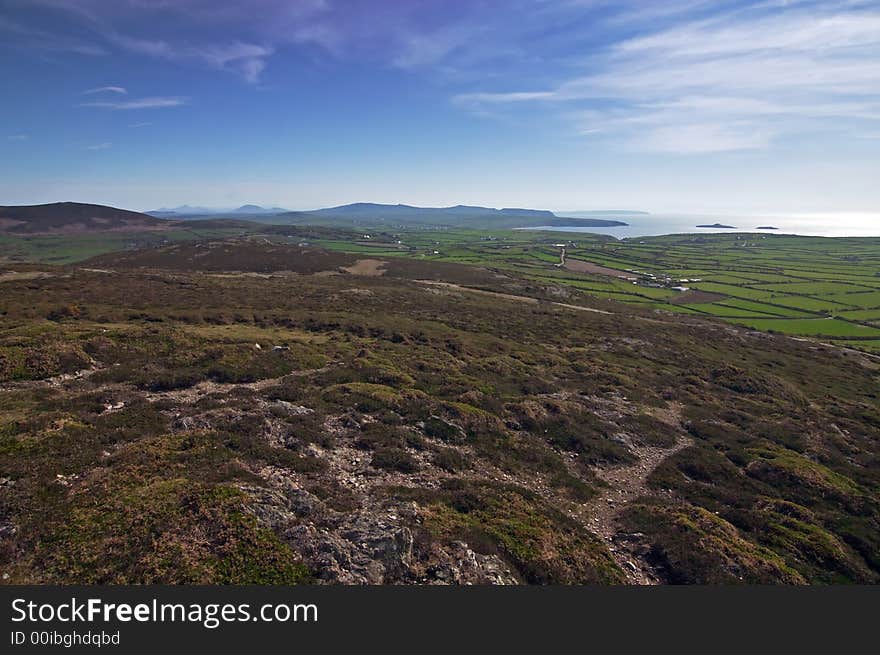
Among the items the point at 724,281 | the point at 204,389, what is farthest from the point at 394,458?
the point at 724,281

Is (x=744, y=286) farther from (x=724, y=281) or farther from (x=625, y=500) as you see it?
(x=625, y=500)

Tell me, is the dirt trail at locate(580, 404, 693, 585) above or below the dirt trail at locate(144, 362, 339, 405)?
below

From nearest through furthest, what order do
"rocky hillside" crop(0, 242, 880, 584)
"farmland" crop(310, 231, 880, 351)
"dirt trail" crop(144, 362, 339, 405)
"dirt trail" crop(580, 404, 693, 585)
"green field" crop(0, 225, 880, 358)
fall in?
"rocky hillside" crop(0, 242, 880, 584) < "dirt trail" crop(580, 404, 693, 585) < "dirt trail" crop(144, 362, 339, 405) < "farmland" crop(310, 231, 880, 351) < "green field" crop(0, 225, 880, 358)

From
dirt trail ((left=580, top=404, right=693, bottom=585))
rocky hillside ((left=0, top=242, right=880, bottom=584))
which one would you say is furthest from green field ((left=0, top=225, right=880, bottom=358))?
dirt trail ((left=580, top=404, right=693, bottom=585))

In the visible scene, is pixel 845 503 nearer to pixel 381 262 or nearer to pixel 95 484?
pixel 95 484

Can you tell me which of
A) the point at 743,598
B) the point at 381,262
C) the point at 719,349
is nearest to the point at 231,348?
the point at 743,598

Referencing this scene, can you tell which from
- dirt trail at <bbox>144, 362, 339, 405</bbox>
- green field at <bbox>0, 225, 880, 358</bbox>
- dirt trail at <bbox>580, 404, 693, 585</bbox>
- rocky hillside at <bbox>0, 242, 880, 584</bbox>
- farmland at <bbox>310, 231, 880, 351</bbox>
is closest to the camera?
rocky hillside at <bbox>0, 242, 880, 584</bbox>

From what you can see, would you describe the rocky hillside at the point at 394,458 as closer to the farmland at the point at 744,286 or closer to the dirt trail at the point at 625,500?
the dirt trail at the point at 625,500

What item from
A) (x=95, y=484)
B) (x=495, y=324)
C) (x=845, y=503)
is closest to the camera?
(x=95, y=484)

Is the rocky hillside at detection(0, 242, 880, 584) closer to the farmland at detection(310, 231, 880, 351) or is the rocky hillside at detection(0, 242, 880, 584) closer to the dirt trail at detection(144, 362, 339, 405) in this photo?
the dirt trail at detection(144, 362, 339, 405)
